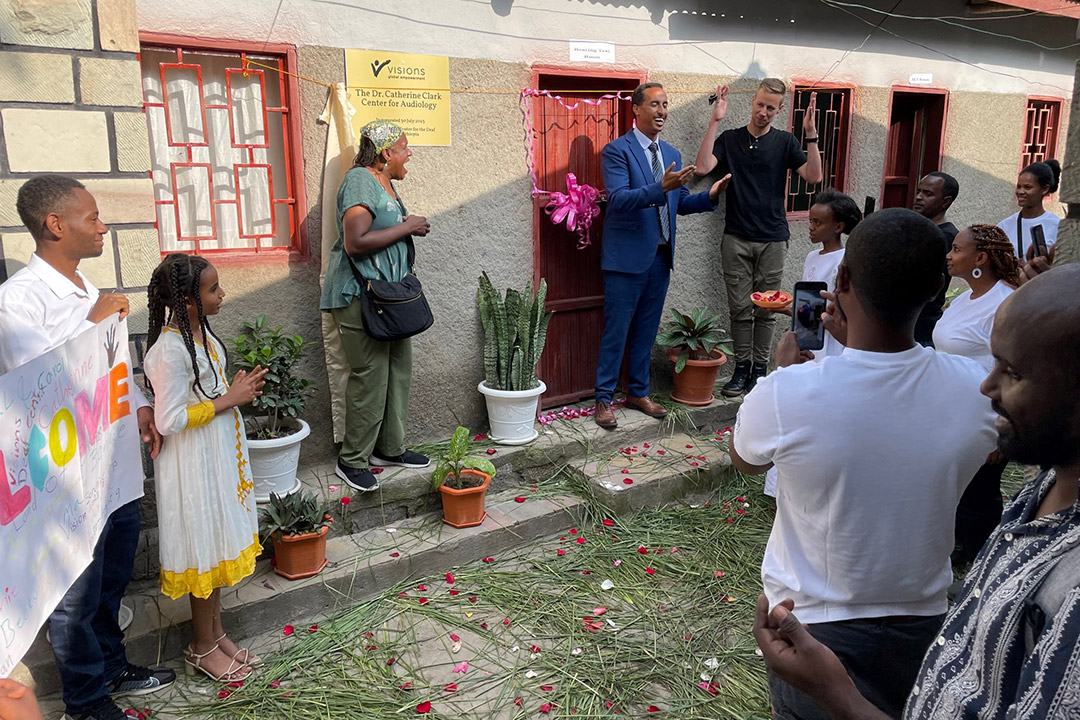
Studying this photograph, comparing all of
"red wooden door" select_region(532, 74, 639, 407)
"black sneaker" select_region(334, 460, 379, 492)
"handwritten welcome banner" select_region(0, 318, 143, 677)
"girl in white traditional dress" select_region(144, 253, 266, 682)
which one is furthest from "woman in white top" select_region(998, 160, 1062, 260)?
"handwritten welcome banner" select_region(0, 318, 143, 677)

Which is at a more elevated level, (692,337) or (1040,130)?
(1040,130)

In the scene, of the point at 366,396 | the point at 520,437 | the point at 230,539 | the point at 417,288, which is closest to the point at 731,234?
the point at 520,437

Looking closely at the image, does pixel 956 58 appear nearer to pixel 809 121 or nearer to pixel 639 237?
pixel 809 121

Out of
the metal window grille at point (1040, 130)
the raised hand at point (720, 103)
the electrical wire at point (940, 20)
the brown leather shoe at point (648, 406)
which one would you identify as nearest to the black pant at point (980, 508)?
the brown leather shoe at point (648, 406)

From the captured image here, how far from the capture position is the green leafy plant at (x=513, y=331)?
5.17 metres

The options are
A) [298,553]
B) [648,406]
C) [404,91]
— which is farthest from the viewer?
[648,406]

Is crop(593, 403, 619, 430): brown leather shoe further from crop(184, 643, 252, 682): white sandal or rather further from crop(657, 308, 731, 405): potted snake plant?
crop(184, 643, 252, 682): white sandal

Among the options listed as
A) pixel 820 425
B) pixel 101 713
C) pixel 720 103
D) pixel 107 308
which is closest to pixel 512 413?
pixel 107 308

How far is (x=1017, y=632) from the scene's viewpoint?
3.45ft

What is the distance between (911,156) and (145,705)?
27.2ft

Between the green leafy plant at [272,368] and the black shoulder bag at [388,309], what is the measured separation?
421 millimetres

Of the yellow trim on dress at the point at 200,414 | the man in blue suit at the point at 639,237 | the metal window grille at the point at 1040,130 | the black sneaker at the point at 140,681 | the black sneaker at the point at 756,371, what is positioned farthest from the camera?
the metal window grille at the point at 1040,130

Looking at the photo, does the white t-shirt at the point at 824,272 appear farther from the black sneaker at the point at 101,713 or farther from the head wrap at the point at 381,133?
the black sneaker at the point at 101,713

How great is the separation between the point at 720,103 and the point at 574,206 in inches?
63.4
